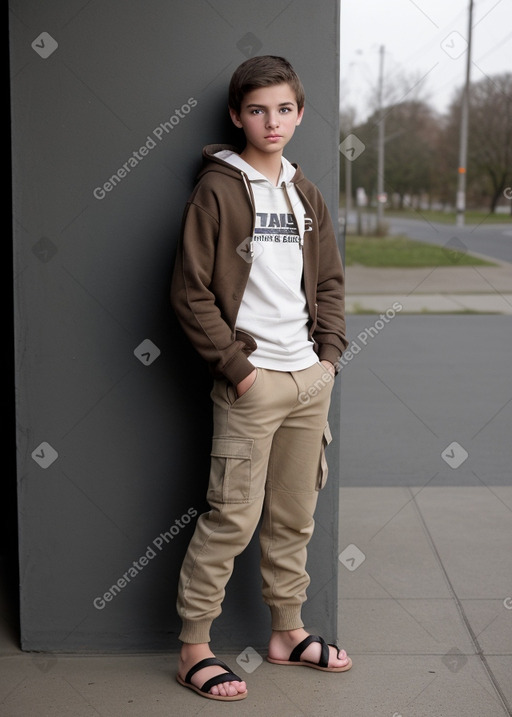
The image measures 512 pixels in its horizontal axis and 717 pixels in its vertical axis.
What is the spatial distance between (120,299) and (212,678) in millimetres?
1241

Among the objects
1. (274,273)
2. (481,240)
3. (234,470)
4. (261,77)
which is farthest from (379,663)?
(481,240)

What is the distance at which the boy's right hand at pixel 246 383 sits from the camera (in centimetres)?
279

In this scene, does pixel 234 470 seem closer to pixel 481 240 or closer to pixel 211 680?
pixel 211 680

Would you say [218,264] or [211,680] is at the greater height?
[218,264]

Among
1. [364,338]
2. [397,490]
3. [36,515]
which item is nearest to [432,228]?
[364,338]

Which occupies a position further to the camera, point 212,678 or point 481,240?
point 481,240

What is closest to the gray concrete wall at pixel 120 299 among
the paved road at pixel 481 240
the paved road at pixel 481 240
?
the paved road at pixel 481 240

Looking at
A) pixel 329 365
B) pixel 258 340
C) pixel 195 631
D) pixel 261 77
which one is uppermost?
pixel 261 77

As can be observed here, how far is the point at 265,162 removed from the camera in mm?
2889

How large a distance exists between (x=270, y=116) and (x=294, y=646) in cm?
170

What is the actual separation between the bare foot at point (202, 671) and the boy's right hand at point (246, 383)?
2.78 feet

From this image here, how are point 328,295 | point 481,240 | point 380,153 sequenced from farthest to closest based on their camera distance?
1. point 380,153
2. point 481,240
3. point 328,295

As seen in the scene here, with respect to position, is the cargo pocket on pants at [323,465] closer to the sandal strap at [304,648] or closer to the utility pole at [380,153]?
the sandal strap at [304,648]

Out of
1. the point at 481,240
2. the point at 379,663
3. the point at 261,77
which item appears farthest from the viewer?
the point at 481,240
